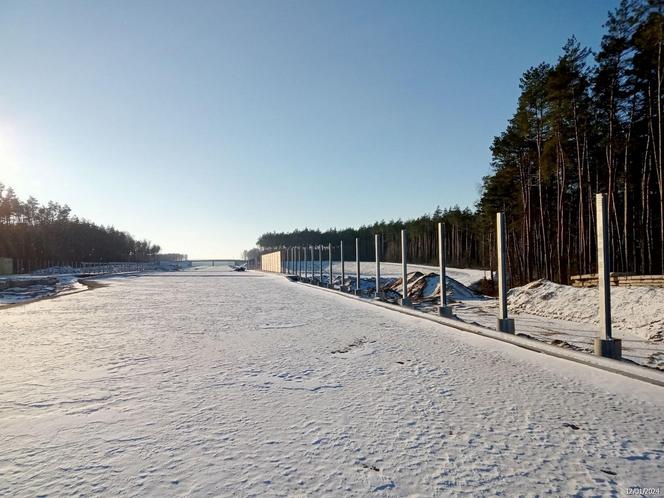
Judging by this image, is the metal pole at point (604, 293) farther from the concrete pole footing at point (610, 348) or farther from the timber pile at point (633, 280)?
the timber pile at point (633, 280)

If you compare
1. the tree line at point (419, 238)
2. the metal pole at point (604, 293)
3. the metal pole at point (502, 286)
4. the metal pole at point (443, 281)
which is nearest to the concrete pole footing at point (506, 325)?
the metal pole at point (502, 286)

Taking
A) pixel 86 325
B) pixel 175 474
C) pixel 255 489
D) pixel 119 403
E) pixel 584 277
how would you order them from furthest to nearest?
1. pixel 584 277
2. pixel 86 325
3. pixel 119 403
4. pixel 175 474
5. pixel 255 489

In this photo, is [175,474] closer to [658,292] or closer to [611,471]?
[611,471]

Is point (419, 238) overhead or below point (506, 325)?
overhead

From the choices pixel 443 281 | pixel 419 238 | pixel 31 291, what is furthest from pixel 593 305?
pixel 419 238

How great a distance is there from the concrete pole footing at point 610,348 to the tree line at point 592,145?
15923mm

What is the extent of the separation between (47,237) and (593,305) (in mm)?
80615

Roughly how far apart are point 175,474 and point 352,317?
6.57 meters

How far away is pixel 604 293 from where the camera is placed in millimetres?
4621

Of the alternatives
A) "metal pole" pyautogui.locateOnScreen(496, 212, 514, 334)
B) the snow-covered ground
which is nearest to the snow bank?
"metal pole" pyautogui.locateOnScreen(496, 212, 514, 334)

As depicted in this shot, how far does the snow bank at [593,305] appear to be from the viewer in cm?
891

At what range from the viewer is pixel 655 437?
2.44m

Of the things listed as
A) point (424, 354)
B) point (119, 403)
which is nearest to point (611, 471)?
point (424, 354)

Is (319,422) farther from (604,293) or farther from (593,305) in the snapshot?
(593,305)
